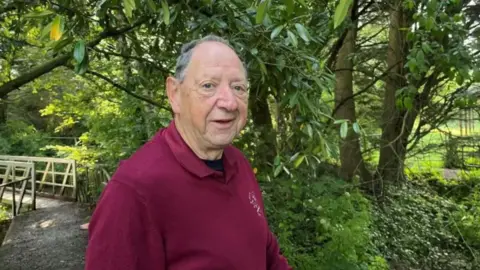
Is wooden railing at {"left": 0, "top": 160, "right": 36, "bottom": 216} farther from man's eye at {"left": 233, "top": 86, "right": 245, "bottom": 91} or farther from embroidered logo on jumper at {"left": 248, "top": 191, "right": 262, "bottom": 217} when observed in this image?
man's eye at {"left": 233, "top": 86, "right": 245, "bottom": 91}

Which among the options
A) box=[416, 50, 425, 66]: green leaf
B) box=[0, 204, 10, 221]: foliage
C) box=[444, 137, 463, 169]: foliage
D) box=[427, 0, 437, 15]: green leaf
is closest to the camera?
box=[427, 0, 437, 15]: green leaf

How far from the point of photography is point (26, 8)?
3.27 m

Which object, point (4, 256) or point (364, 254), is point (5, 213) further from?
point (364, 254)

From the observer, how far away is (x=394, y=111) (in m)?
6.90

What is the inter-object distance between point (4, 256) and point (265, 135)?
403 cm

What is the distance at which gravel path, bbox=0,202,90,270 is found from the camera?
5410mm

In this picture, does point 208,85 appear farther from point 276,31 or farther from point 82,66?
point 82,66

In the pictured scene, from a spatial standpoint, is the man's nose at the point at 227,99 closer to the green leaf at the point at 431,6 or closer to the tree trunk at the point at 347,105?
the green leaf at the point at 431,6

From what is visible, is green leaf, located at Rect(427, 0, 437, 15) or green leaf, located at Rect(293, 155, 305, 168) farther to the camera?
green leaf, located at Rect(427, 0, 437, 15)

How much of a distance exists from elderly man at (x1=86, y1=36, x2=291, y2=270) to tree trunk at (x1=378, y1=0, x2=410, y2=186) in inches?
214

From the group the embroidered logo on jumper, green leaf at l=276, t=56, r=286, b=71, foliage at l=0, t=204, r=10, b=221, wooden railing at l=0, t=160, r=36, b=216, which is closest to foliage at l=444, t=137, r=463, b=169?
green leaf at l=276, t=56, r=286, b=71

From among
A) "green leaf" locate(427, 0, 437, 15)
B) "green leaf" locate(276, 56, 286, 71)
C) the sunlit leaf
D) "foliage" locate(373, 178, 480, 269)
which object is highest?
"green leaf" locate(427, 0, 437, 15)

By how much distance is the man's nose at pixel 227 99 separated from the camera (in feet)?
4.39

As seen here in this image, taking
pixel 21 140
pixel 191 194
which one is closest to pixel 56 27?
pixel 191 194
